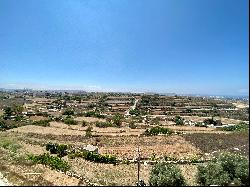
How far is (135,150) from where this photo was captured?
40938mm

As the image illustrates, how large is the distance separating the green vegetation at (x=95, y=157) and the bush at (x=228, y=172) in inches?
517

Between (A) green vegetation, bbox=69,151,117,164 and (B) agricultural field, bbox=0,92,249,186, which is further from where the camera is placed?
(A) green vegetation, bbox=69,151,117,164

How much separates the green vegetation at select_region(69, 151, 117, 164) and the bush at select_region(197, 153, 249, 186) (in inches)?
517

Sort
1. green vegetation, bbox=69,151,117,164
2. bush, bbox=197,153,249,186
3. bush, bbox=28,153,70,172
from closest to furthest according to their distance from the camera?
bush, bbox=197,153,249,186 → bush, bbox=28,153,70,172 → green vegetation, bbox=69,151,117,164

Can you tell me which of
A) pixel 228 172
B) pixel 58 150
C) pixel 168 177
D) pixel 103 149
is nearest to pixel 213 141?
pixel 103 149

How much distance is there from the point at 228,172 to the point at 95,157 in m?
17.2

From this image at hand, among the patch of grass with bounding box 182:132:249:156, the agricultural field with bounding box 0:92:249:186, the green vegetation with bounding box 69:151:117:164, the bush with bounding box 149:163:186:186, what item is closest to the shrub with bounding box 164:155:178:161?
the agricultural field with bounding box 0:92:249:186

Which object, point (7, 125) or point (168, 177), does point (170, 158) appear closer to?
point (168, 177)

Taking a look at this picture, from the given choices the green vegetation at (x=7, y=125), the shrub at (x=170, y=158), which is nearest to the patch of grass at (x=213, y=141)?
the shrub at (x=170, y=158)

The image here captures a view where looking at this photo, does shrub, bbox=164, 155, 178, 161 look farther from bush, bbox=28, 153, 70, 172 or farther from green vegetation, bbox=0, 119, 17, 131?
green vegetation, bbox=0, 119, 17, 131

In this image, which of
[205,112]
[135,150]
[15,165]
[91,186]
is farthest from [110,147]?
[205,112]

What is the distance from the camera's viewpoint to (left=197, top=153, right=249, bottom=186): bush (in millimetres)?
18672

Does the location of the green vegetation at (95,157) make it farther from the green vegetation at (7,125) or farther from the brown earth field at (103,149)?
the green vegetation at (7,125)

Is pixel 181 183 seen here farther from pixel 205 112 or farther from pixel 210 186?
pixel 205 112
